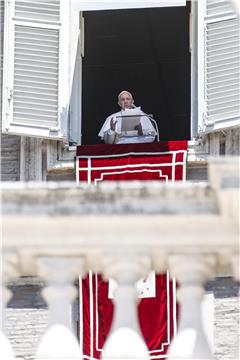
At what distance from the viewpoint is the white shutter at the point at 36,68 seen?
18.4 meters

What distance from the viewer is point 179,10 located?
21391 mm

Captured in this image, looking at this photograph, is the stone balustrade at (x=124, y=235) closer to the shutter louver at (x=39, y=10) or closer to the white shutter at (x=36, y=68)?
the white shutter at (x=36, y=68)

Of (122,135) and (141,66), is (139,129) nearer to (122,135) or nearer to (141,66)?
(122,135)

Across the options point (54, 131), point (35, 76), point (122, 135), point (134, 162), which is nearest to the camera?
point (134, 162)

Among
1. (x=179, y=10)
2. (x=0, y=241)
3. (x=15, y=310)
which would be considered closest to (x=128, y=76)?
(x=179, y=10)

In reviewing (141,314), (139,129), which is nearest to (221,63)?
(139,129)

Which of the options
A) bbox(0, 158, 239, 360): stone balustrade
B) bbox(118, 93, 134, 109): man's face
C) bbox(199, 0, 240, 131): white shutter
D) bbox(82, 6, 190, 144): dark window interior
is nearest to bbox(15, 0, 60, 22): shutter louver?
bbox(118, 93, 134, 109): man's face

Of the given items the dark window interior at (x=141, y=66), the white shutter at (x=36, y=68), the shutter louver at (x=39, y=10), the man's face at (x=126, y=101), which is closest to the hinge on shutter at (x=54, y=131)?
the white shutter at (x=36, y=68)

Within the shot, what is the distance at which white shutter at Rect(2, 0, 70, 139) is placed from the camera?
18.4 metres

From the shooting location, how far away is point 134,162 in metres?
18.0

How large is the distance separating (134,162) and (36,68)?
1.36 metres

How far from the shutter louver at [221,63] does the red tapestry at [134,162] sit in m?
0.47

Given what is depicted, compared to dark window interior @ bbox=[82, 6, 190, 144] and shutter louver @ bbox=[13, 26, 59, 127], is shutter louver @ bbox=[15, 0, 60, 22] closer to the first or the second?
shutter louver @ bbox=[13, 26, 59, 127]

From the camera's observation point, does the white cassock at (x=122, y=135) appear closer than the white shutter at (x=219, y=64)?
No
